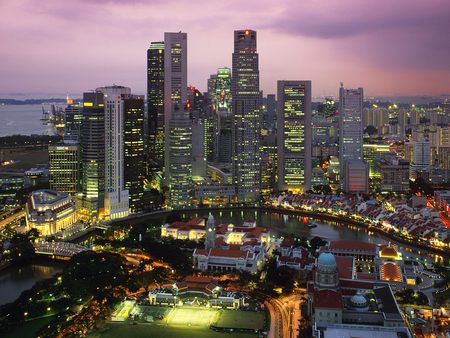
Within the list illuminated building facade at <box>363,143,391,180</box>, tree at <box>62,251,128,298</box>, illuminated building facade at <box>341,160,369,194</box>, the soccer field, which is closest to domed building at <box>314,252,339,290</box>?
the soccer field

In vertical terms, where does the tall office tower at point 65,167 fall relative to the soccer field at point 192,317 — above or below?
above

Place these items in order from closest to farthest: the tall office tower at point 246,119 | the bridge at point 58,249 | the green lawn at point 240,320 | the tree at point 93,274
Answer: the green lawn at point 240,320 < the tree at point 93,274 < the bridge at point 58,249 < the tall office tower at point 246,119

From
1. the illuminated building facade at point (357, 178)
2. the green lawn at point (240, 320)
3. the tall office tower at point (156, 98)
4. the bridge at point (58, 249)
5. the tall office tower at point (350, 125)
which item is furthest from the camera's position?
the tall office tower at point (156, 98)

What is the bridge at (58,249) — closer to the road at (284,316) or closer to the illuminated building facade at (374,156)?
the road at (284,316)

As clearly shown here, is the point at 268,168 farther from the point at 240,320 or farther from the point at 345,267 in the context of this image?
the point at 240,320

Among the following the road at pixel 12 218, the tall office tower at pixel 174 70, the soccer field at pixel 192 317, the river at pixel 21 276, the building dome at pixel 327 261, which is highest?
the tall office tower at pixel 174 70

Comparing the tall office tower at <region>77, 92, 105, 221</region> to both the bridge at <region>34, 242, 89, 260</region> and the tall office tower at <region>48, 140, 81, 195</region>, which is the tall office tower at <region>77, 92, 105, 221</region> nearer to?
the tall office tower at <region>48, 140, 81, 195</region>

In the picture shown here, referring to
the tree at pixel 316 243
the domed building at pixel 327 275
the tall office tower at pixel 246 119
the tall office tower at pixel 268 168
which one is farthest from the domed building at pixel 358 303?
the tall office tower at pixel 268 168
